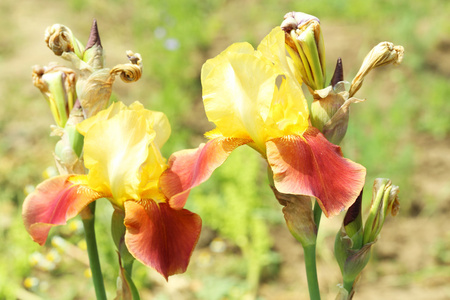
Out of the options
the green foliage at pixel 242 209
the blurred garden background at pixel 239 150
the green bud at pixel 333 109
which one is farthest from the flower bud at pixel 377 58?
the green foliage at pixel 242 209

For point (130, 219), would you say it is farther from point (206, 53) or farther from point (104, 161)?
point (206, 53)

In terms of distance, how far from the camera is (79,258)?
2.76 m

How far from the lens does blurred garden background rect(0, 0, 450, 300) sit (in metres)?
2.66

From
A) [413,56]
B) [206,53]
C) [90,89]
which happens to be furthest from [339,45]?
[90,89]

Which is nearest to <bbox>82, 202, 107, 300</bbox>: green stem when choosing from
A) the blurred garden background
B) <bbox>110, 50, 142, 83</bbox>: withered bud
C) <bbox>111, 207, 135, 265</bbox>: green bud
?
<bbox>111, 207, 135, 265</bbox>: green bud

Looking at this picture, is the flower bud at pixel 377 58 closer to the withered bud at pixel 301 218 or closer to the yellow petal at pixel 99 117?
the withered bud at pixel 301 218

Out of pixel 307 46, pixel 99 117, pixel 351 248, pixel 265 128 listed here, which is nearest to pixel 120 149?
pixel 99 117

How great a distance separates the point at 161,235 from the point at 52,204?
239 millimetres

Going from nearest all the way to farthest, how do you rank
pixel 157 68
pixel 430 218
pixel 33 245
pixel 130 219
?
pixel 130 219 < pixel 33 245 < pixel 430 218 < pixel 157 68

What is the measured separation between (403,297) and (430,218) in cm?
72

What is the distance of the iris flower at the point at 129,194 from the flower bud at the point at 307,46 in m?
0.33

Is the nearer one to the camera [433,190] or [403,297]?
[403,297]

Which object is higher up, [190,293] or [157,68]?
[157,68]

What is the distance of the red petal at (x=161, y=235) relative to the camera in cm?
98
